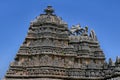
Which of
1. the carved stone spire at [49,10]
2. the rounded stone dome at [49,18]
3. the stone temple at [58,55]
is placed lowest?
the stone temple at [58,55]

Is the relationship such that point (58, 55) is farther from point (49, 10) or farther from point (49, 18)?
point (49, 10)

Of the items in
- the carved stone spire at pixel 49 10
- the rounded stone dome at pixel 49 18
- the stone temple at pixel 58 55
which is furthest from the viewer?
A: the carved stone spire at pixel 49 10

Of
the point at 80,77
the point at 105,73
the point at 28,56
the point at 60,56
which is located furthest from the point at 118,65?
the point at 28,56

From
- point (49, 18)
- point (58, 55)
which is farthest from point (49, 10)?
point (58, 55)

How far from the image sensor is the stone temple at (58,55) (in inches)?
1578

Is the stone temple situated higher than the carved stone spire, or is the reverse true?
the carved stone spire

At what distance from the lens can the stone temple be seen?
1578 inches

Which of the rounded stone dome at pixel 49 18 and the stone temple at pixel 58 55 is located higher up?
the rounded stone dome at pixel 49 18

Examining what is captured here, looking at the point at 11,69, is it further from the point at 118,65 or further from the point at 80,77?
the point at 118,65

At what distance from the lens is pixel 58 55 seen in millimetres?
44125

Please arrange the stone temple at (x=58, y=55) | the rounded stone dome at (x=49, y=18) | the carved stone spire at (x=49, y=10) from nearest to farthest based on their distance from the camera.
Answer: the stone temple at (x=58, y=55), the rounded stone dome at (x=49, y=18), the carved stone spire at (x=49, y=10)

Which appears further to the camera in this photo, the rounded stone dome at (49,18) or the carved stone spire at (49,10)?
the carved stone spire at (49,10)

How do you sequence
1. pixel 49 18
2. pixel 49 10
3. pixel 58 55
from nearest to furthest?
1. pixel 58 55
2. pixel 49 18
3. pixel 49 10

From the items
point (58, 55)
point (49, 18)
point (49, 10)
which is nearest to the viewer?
point (58, 55)
